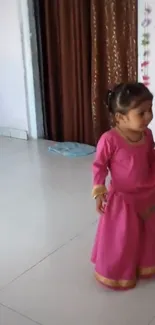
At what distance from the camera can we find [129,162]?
1636 mm

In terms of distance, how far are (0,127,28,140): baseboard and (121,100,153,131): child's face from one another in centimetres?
238

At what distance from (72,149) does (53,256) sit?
1.55 meters

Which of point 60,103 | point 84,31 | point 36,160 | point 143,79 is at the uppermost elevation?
point 84,31

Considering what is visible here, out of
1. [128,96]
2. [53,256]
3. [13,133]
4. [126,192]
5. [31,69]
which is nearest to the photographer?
[128,96]

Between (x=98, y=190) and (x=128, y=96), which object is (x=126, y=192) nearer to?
(x=98, y=190)

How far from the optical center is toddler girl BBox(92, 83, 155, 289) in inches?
Answer: 63.0

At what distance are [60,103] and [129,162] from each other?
7.29ft

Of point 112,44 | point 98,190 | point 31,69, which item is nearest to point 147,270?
point 98,190

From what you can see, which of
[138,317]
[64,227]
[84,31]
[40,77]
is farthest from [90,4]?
[138,317]

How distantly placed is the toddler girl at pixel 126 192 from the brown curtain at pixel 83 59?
162 centimetres

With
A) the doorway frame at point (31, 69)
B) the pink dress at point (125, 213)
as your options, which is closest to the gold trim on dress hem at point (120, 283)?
the pink dress at point (125, 213)

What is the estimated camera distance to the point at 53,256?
6.63 ft

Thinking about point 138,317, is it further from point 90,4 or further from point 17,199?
point 90,4

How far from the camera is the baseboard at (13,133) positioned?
3906mm
